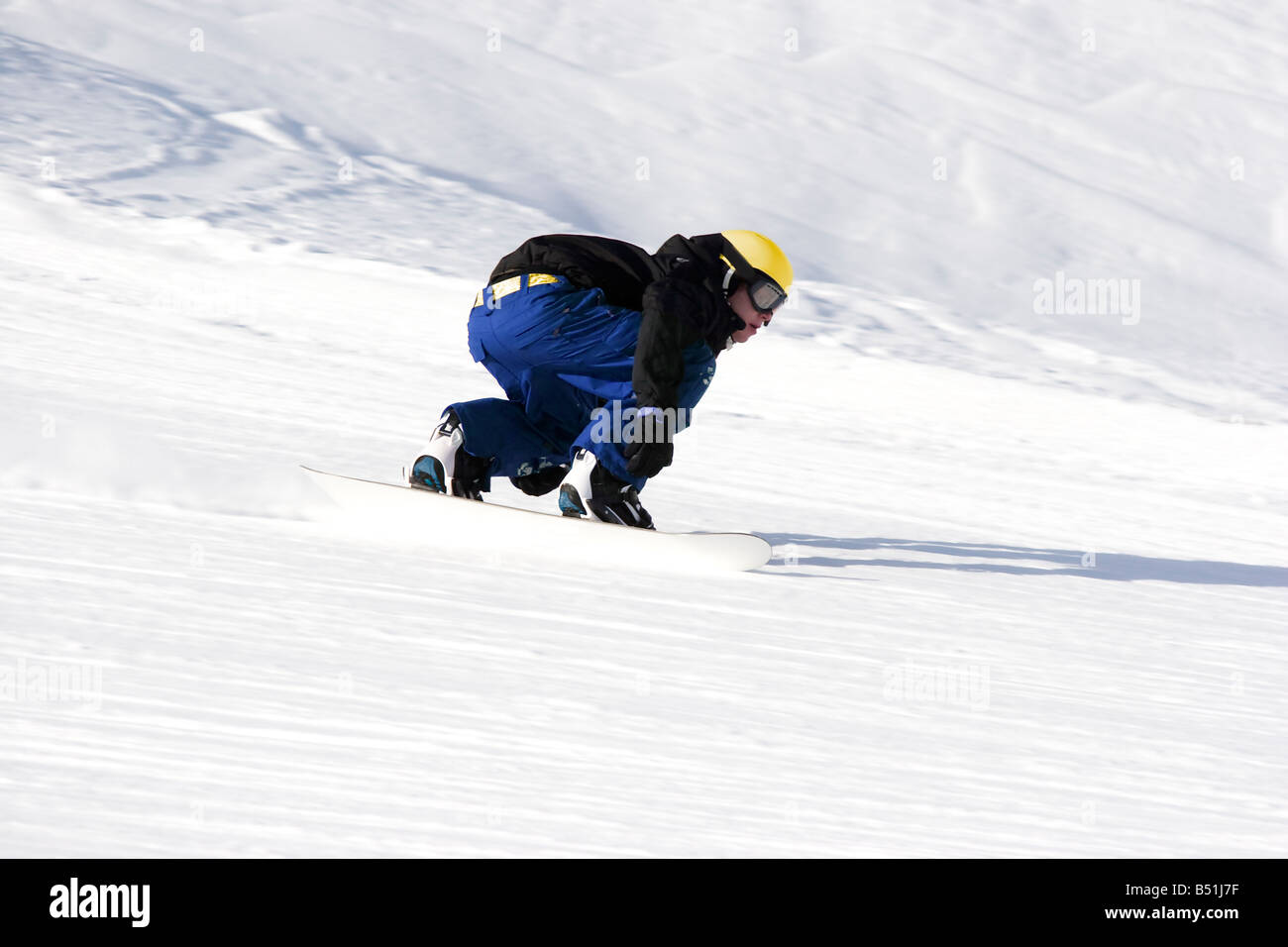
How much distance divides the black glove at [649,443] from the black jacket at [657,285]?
4 centimetres

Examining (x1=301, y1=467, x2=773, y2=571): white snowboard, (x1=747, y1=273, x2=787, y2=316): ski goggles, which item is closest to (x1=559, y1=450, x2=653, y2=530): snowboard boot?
(x1=301, y1=467, x2=773, y2=571): white snowboard

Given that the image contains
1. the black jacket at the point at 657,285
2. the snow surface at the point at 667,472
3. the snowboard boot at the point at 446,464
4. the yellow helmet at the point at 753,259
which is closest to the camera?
the snow surface at the point at 667,472

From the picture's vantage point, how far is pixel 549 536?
14.6ft

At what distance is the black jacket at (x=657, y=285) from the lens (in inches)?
170

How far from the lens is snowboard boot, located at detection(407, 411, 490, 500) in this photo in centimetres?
464

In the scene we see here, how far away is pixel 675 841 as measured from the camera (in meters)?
2.18

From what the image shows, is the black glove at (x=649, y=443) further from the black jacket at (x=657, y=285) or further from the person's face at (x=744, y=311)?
the person's face at (x=744, y=311)

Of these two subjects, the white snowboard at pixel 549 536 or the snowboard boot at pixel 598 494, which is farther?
the snowboard boot at pixel 598 494

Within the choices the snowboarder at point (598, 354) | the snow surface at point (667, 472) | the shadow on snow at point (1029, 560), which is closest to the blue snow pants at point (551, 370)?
the snowboarder at point (598, 354)

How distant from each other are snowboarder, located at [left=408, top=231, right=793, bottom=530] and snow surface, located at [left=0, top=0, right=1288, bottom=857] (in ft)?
1.16

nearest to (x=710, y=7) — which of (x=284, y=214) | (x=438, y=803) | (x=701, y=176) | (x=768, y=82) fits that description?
(x=768, y=82)

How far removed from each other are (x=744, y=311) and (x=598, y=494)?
715 mm

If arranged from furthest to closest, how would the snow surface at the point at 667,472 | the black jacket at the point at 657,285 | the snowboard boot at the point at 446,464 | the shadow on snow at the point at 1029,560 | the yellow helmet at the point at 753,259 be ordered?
1. the shadow on snow at the point at 1029,560
2. the snowboard boot at the point at 446,464
3. the yellow helmet at the point at 753,259
4. the black jacket at the point at 657,285
5. the snow surface at the point at 667,472

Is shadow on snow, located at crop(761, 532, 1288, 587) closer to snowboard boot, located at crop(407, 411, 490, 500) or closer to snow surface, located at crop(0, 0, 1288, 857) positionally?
snow surface, located at crop(0, 0, 1288, 857)
